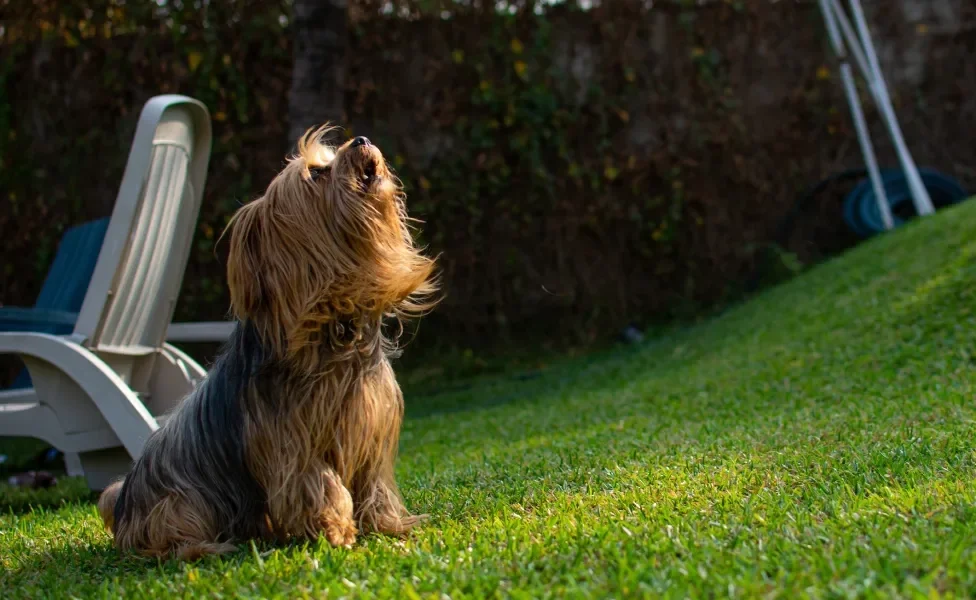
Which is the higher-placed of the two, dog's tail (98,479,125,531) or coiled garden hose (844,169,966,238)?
dog's tail (98,479,125,531)

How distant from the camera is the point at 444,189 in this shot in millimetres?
10781

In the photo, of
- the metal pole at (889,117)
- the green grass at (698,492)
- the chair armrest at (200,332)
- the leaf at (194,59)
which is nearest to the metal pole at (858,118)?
the metal pole at (889,117)

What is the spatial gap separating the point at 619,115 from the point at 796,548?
29.5ft

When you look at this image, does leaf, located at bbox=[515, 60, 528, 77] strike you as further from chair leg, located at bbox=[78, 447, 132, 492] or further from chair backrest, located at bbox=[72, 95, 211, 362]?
chair leg, located at bbox=[78, 447, 132, 492]

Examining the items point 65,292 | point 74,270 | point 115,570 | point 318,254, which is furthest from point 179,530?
point 74,270

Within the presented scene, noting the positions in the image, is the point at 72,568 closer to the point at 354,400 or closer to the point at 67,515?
the point at 354,400

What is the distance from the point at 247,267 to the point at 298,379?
0.39m

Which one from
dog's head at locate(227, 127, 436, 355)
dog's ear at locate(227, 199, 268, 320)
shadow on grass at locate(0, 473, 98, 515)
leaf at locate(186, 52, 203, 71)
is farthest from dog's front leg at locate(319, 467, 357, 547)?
leaf at locate(186, 52, 203, 71)

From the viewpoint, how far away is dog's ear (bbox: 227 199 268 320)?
310 centimetres

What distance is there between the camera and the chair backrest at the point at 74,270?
226 inches

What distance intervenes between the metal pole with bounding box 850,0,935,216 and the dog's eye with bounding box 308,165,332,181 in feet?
29.5

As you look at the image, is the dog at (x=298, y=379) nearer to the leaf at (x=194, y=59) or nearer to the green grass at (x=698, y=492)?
the green grass at (x=698, y=492)

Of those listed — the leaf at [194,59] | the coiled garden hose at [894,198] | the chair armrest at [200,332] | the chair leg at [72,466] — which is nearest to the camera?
the chair leg at [72,466]

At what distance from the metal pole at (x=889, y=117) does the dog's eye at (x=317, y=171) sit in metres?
9.01
